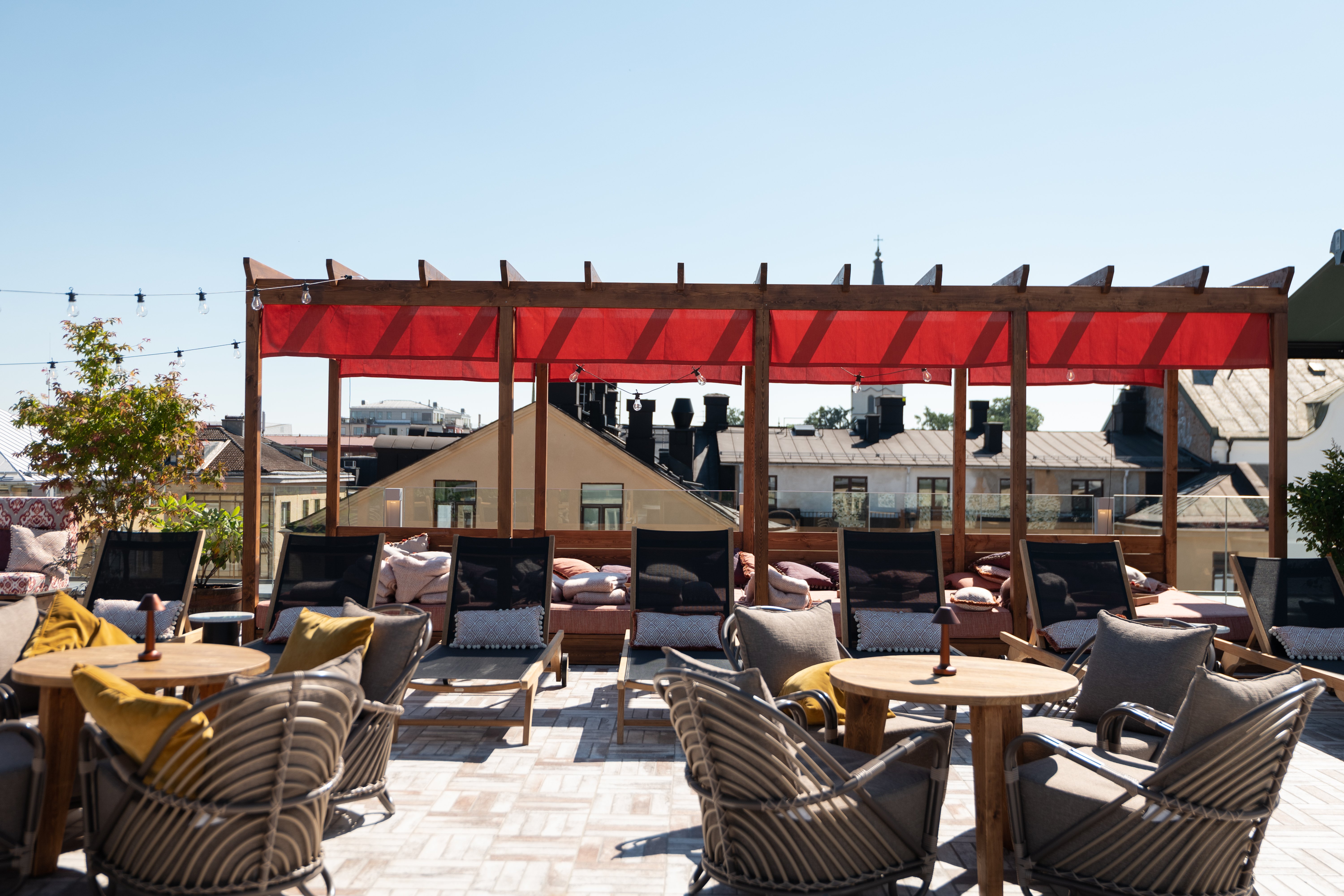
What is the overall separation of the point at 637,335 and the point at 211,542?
15.2 ft

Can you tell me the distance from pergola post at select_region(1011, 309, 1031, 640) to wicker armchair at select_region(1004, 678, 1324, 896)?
4.19m

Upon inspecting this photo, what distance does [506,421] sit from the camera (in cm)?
767

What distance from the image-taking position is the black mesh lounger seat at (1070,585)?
6211 mm

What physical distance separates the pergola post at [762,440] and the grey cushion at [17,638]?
4.94m

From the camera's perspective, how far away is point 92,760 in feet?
9.96

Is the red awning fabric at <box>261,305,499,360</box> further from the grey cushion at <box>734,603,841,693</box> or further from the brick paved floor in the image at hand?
the grey cushion at <box>734,603,841,693</box>

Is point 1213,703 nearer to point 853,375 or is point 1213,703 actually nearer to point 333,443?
point 853,375

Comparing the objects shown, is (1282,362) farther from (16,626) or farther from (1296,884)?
(16,626)

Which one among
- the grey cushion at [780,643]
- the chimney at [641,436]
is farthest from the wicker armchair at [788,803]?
the chimney at [641,436]

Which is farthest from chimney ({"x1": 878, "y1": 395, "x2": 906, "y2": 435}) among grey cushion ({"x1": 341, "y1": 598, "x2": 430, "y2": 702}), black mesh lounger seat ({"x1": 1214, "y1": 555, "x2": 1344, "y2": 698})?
grey cushion ({"x1": 341, "y1": 598, "x2": 430, "y2": 702})

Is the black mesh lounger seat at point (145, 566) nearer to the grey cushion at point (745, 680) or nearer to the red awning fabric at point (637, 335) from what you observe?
the red awning fabric at point (637, 335)

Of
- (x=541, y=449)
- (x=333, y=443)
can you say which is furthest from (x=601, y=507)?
(x=333, y=443)

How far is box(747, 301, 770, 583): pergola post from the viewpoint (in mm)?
7512

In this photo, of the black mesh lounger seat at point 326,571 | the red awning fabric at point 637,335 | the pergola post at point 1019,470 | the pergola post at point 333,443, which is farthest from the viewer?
the pergola post at point 333,443
